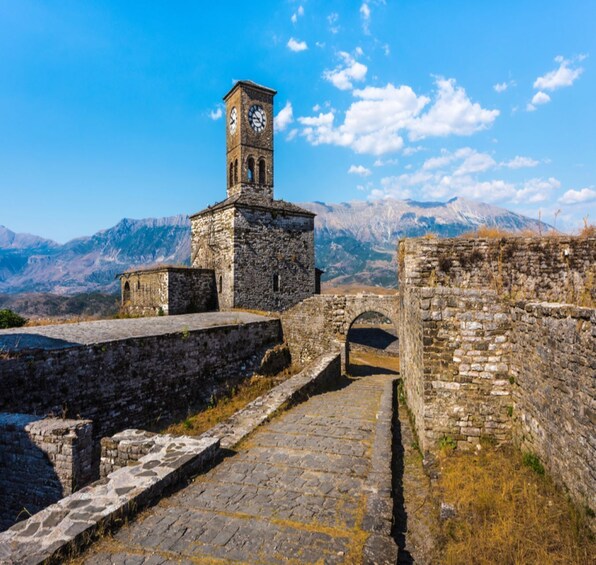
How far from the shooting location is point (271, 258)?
907 inches

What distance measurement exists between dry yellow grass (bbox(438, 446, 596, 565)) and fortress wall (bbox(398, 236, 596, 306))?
177 inches

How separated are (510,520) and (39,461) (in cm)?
752

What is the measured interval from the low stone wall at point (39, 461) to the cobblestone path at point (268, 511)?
2860 millimetres

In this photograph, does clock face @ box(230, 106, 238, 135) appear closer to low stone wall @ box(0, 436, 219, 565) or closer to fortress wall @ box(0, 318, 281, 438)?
fortress wall @ box(0, 318, 281, 438)

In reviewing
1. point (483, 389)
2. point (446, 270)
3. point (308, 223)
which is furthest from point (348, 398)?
point (308, 223)

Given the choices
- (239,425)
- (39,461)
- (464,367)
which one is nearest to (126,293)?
(39,461)

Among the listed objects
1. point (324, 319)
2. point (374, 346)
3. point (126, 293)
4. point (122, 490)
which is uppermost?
point (126, 293)

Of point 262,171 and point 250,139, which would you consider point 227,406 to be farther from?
point 250,139

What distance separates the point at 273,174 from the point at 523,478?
23037 millimetres

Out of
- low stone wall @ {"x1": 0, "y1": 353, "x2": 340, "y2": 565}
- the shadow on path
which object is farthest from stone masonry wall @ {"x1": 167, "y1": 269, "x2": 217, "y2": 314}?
the shadow on path

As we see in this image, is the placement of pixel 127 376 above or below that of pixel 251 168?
below

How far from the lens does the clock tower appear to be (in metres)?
24.1

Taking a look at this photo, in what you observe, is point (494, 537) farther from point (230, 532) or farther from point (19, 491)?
point (19, 491)

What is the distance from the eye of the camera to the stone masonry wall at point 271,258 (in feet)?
71.8
